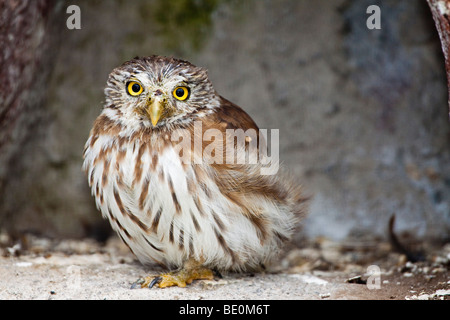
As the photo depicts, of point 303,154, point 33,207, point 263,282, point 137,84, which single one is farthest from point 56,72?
point 263,282

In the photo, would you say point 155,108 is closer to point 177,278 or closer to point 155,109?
point 155,109

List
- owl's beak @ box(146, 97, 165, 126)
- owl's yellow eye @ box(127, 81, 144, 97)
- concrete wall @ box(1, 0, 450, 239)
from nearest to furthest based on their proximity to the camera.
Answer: owl's beak @ box(146, 97, 165, 126) < owl's yellow eye @ box(127, 81, 144, 97) < concrete wall @ box(1, 0, 450, 239)

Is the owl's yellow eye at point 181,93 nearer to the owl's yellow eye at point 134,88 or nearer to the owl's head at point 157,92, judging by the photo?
the owl's head at point 157,92

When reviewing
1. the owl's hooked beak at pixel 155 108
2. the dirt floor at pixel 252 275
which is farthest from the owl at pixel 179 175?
the dirt floor at pixel 252 275

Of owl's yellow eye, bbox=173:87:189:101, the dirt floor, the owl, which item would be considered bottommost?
the dirt floor

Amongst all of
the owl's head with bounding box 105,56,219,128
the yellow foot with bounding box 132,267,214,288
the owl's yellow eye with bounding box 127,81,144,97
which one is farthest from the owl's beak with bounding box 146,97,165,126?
the yellow foot with bounding box 132,267,214,288

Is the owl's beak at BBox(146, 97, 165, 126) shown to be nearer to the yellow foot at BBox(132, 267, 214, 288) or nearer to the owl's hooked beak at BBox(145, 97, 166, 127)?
the owl's hooked beak at BBox(145, 97, 166, 127)

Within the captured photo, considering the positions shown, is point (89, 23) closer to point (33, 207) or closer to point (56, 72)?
Answer: point (56, 72)
